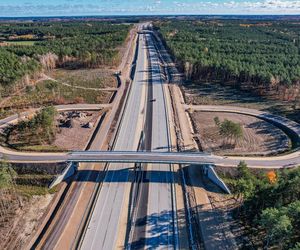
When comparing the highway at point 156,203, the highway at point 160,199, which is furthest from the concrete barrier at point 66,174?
the highway at point 160,199

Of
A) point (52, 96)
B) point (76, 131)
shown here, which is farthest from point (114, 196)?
point (52, 96)

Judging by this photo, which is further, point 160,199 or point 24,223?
point 160,199

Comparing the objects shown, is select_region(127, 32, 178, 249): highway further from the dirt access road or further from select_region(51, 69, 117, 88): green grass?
select_region(51, 69, 117, 88): green grass

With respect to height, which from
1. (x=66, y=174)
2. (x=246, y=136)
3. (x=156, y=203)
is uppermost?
(x=246, y=136)

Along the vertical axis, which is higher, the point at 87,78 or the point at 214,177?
the point at 87,78

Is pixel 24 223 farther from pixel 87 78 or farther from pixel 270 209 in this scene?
pixel 87 78

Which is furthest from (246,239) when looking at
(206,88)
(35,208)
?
(206,88)

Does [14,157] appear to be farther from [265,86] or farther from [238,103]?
[265,86]
